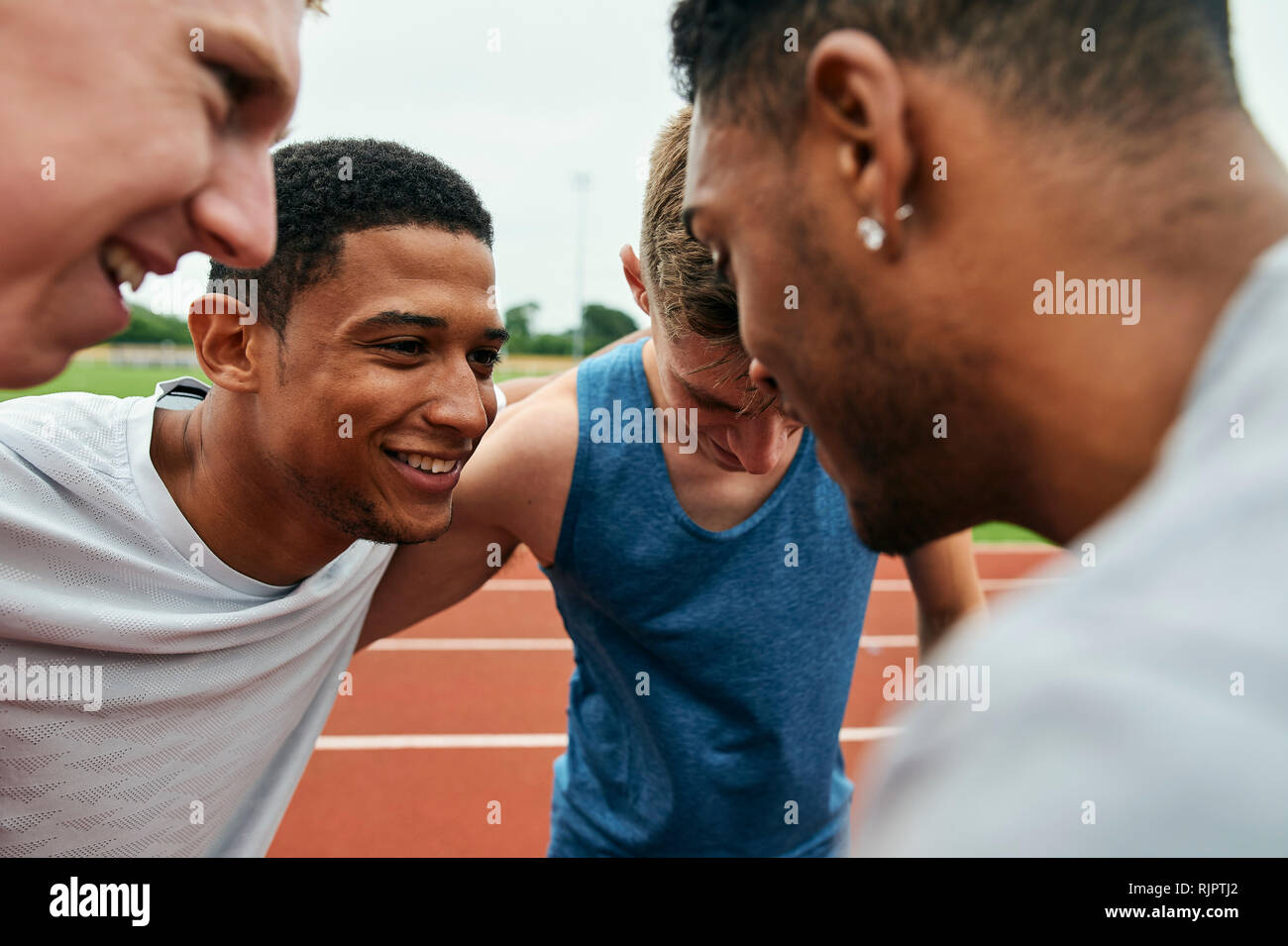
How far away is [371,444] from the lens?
1.61 m

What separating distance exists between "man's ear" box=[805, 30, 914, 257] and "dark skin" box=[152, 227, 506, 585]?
101cm

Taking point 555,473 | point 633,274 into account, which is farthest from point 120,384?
point 555,473

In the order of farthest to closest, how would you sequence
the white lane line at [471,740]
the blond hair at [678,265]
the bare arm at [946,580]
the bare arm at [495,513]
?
the white lane line at [471,740], the bare arm at [946,580], the bare arm at [495,513], the blond hair at [678,265]

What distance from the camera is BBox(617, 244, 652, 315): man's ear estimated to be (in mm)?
1932

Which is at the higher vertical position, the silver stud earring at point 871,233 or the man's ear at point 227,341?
the man's ear at point 227,341

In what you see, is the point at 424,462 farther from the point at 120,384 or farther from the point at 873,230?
the point at 120,384

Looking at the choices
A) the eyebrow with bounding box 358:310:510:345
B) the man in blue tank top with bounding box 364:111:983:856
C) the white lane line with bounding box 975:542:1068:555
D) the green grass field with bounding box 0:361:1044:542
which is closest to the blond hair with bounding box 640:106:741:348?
the man in blue tank top with bounding box 364:111:983:856

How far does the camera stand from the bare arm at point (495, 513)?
1749 mm

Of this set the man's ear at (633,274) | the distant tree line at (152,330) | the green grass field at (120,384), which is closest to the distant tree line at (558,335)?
the green grass field at (120,384)

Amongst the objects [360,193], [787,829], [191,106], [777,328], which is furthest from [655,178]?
[787,829]

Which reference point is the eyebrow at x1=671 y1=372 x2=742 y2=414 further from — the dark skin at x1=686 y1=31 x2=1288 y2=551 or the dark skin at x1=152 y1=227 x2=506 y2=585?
the dark skin at x1=686 y1=31 x2=1288 y2=551

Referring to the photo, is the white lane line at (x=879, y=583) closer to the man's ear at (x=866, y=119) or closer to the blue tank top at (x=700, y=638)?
the blue tank top at (x=700, y=638)

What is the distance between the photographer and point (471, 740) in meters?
5.23

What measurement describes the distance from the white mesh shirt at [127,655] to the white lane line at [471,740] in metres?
3.58
